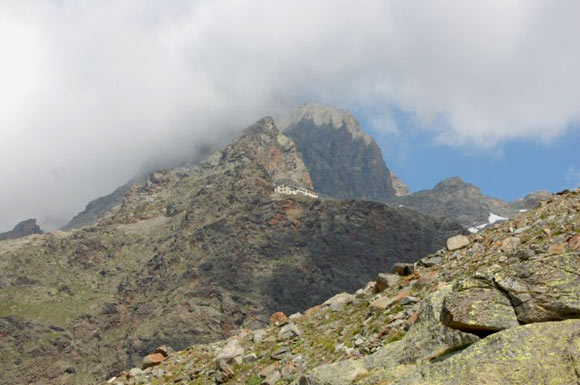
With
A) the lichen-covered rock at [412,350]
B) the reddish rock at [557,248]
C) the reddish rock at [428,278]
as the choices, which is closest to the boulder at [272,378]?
the reddish rock at [428,278]

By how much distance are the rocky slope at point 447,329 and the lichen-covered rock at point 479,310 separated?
0.02 metres

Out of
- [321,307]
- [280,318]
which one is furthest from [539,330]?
[280,318]

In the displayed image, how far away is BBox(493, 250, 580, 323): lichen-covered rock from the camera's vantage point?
9.65 meters

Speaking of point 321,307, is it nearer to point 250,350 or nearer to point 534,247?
point 250,350

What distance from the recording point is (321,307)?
30641 mm

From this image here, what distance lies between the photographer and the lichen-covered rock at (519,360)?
335 inches

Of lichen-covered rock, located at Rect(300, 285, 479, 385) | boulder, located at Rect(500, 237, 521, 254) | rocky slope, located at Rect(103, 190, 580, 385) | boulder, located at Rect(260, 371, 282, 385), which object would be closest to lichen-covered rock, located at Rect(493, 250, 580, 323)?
rocky slope, located at Rect(103, 190, 580, 385)

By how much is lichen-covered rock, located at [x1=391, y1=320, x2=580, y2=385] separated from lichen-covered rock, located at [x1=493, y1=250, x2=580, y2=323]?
0.47m

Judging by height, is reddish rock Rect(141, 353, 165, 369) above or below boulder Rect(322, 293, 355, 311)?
below

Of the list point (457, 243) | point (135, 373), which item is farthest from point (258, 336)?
point (457, 243)

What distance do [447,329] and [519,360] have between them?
2567mm

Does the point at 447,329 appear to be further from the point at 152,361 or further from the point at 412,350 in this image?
the point at 152,361

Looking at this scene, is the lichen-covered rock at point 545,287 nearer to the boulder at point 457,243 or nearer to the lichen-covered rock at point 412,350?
the lichen-covered rock at point 412,350

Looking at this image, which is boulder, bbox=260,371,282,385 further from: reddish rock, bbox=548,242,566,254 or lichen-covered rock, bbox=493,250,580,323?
lichen-covered rock, bbox=493,250,580,323
